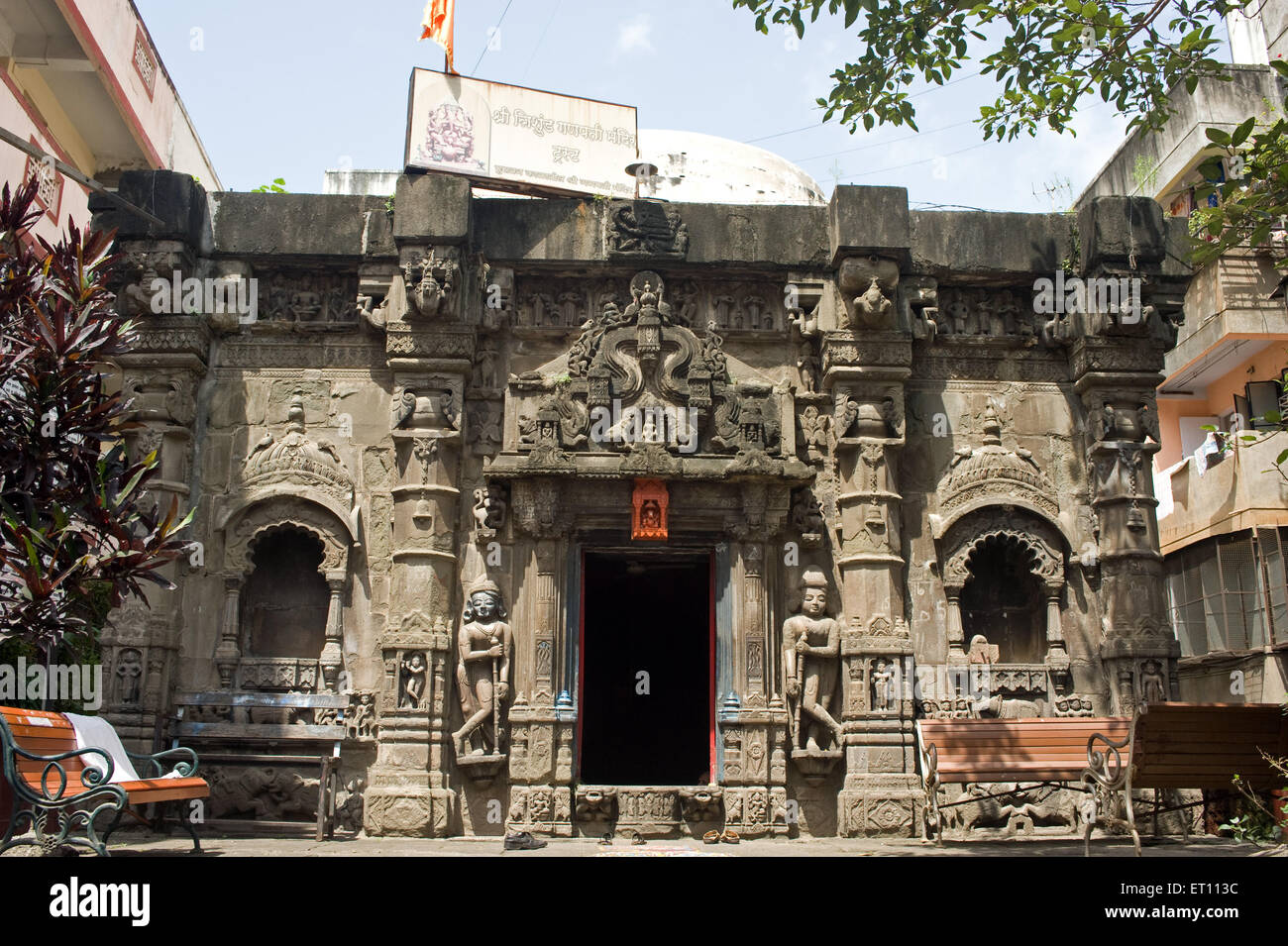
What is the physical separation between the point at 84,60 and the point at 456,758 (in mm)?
11719

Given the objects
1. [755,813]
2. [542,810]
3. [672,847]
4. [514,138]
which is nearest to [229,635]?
[542,810]

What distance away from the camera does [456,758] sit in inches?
448

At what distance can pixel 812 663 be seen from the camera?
11.8 metres

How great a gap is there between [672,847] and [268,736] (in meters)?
4.06

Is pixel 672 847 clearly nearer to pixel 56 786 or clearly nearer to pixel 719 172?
pixel 56 786

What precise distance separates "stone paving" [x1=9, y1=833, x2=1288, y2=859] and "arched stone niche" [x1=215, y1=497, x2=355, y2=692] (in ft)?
5.30

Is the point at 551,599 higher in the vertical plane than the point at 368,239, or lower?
lower

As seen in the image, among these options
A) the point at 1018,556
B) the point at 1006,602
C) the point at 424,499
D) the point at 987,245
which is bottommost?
the point at 1006,602

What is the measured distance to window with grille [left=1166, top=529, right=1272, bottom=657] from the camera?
15.4 meters

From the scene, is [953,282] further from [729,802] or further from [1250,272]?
[1250,272]

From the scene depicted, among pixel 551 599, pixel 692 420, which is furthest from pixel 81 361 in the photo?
pixel 692 420

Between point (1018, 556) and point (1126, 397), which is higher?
point (1126, 397)

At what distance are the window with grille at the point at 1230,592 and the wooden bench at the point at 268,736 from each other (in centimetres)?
1168

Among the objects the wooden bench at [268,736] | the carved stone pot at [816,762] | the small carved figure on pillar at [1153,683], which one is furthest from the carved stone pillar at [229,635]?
the small carved figure on pillar at [1153,683]
